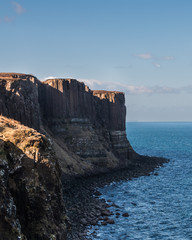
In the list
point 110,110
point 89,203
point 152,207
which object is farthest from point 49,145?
point 110,110

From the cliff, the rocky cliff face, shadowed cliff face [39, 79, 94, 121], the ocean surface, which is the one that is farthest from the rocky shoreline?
shadowed cliff face [39, 79, 94, 121]

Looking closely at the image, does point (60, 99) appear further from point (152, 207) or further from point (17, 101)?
point (152, 207)

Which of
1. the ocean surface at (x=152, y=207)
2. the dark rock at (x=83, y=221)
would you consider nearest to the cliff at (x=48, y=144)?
the ocean surface at (x=152, y=207)

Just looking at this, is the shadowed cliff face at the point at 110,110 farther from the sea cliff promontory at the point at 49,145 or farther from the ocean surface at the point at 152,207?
the ocean surface at the point at 152,207

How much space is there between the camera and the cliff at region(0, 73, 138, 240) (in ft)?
91.4

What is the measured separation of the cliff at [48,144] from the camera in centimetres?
2784

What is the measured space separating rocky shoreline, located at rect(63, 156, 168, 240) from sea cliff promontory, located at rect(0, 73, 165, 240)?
4144mm

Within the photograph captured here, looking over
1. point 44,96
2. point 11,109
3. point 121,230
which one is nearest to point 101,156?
point 44,96

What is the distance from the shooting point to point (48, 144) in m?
32.6

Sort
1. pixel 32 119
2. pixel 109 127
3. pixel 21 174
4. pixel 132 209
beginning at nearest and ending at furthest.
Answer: pixel 21 174 < pixel 132 209 < pixel 32 119 < pixel 109 127

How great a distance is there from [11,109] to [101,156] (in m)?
38.8

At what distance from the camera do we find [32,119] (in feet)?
234

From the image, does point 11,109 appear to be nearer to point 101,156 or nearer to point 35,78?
point 35,78

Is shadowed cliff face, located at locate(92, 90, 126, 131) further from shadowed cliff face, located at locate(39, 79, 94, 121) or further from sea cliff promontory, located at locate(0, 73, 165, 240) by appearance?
shadowed cliff face, located at locate(39, 79, 94, 121)
